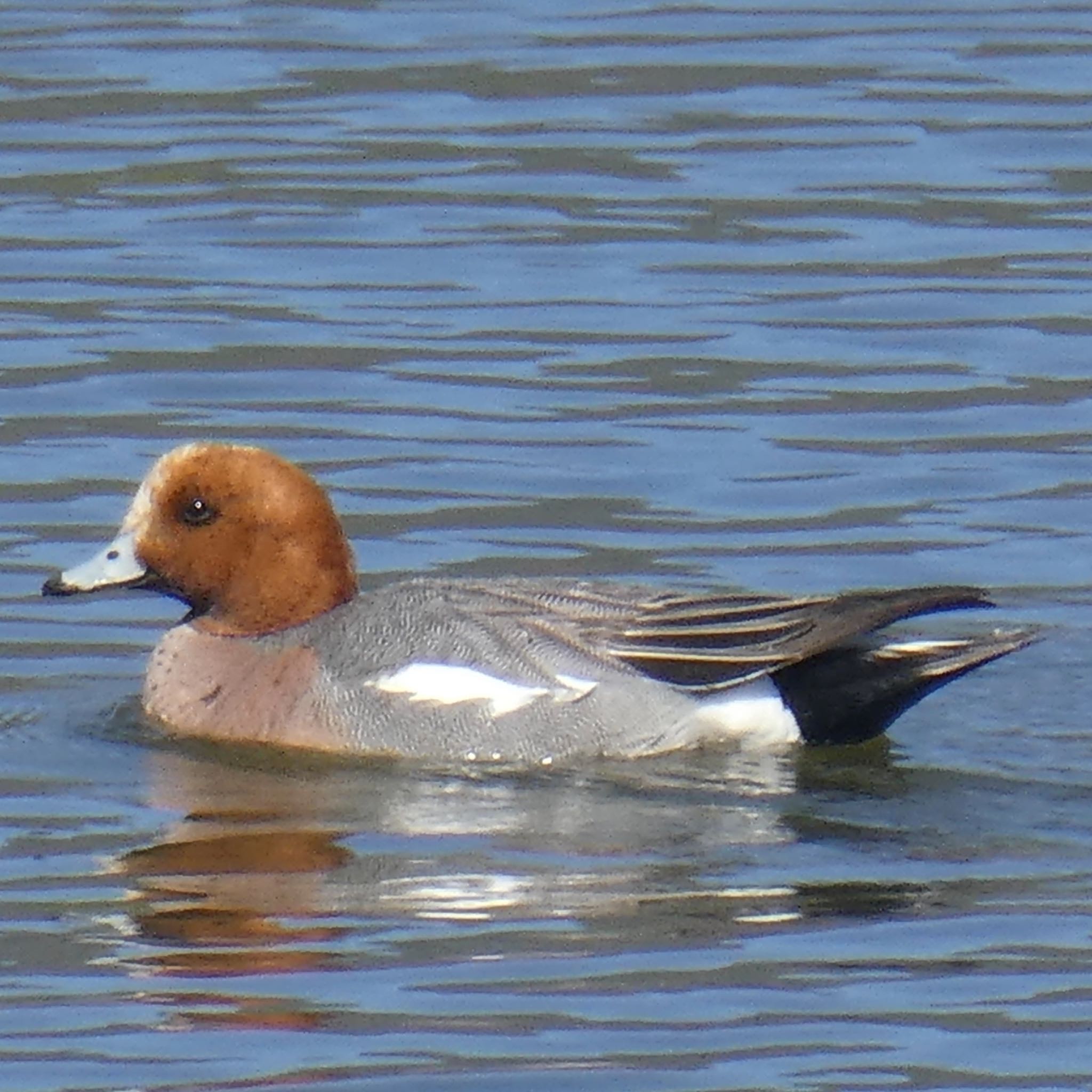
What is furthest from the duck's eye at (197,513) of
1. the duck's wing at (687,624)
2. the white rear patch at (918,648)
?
the white rear patch at (918,648)

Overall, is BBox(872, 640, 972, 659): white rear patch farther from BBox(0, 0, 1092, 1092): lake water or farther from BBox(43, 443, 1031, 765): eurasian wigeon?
BBox(0, 0, 1092, 1092): lake water

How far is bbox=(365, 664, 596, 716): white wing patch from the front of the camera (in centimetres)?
900

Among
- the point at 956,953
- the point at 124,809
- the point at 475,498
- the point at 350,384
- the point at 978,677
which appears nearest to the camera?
the point at 956,953

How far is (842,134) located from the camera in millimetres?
14102

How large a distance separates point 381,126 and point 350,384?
2.87 meters

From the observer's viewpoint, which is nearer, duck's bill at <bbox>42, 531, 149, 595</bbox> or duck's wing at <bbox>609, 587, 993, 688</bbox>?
duck's wing at <bbox>609, 587, 993, 688</bbox>

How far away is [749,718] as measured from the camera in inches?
358

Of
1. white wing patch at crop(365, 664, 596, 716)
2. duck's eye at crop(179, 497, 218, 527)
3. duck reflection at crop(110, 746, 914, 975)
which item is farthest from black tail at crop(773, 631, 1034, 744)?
duck's eye at crop(179, 497, 218, 527)

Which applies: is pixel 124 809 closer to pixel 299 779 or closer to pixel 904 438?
pixel 299 779

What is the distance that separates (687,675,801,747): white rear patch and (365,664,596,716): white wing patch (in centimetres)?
31

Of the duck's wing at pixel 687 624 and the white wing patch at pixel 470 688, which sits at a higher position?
the duck's wing at pixel 687 624

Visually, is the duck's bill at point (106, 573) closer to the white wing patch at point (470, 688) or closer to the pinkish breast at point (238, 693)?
the pinkish breast at point (238, 693)

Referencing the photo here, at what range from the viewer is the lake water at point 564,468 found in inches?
271

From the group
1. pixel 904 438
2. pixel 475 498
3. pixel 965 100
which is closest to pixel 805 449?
pixel 904 438
